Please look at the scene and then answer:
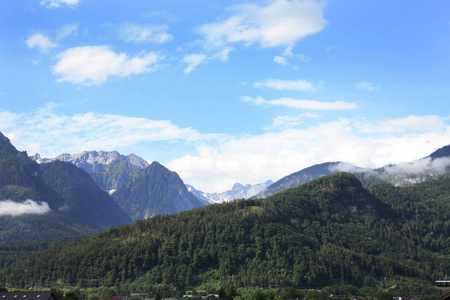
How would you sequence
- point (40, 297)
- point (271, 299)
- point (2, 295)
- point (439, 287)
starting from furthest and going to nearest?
1. point (2, 295)
2. point (40, 297)
3. point (271, 299)
4. point (439, 287)

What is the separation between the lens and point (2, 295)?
17312cm

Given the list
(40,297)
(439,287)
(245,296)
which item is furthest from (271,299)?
(40,297)

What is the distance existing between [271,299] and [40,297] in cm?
A: 8227

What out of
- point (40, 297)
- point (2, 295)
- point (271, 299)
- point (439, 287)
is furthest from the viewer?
point (2, 295)

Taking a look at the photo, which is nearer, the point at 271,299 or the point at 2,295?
the point at 271,299

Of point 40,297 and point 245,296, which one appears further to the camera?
point 40,297

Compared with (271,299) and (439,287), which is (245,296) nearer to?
(271,299)

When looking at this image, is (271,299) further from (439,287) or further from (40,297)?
(40,297)

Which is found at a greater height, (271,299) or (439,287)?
(439,287)

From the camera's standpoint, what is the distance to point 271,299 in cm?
12106

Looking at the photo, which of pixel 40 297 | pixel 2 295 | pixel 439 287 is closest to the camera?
pixel 439 287

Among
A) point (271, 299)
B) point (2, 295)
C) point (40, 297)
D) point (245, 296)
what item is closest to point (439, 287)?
point (271, 299)

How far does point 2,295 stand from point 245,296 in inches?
3855

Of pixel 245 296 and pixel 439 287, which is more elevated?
pixel 439 287
